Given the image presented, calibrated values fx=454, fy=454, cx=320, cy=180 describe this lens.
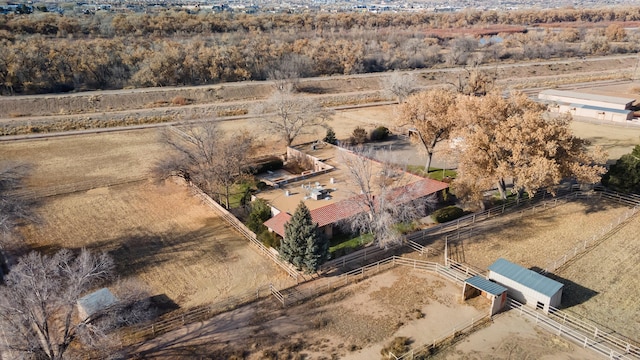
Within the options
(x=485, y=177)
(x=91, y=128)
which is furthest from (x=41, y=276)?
(x=91, y=128)

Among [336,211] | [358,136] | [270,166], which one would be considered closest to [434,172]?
[358,136]

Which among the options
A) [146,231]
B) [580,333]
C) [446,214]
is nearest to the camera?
[580,333]

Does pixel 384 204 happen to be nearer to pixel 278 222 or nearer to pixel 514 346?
pixel 278 222

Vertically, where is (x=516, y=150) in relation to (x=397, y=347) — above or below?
above

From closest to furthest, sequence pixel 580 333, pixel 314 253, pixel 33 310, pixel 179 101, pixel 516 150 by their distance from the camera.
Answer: pixel 33 310 < pixel 580 333 < pixel 314 253 < pixel 516 150 < pixel 179 101

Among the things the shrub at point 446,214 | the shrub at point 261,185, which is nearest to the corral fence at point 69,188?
the shrub at point 261,185

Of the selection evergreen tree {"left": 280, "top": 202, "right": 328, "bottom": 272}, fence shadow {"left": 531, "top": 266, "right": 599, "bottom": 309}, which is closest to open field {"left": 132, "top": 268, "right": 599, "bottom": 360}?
evergreen tree {"left": 280, "top": 202, "right": 328, "bottom": 272}

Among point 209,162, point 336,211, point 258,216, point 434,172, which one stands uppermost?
point 209,162
